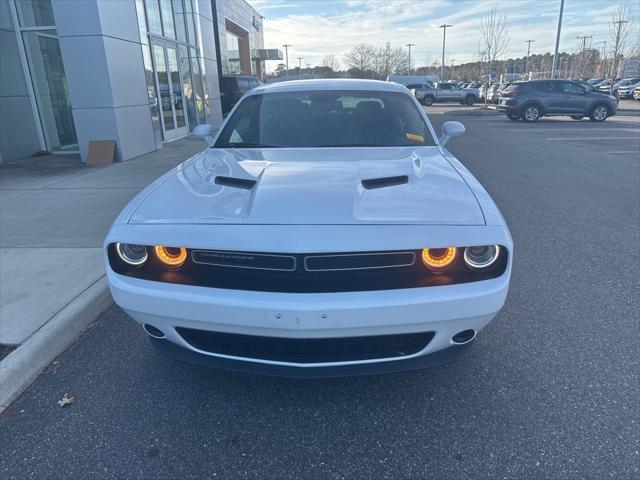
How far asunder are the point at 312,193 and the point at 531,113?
20107 mm

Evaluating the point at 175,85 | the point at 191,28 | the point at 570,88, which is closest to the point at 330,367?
the point at 175,85

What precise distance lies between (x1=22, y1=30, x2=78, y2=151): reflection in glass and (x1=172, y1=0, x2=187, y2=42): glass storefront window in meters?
3.95

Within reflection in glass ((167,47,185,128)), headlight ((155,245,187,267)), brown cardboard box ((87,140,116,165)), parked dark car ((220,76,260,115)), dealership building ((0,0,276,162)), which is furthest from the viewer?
parked dark car ((220,76,260,115))

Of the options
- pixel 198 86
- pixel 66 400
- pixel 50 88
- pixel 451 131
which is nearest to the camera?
pixel 66 400

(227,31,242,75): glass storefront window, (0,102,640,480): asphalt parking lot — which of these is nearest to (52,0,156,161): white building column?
(0,102,640,480): asphalt parking lot

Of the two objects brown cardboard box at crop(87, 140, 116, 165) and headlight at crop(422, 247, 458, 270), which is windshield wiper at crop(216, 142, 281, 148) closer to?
headlight at crop(422, 247, 458, 270)

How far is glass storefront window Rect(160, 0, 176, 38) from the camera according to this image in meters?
12.9

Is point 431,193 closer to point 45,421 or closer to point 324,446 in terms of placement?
point 324,446

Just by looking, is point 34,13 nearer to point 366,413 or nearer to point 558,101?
point 366,413

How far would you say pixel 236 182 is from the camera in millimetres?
2533

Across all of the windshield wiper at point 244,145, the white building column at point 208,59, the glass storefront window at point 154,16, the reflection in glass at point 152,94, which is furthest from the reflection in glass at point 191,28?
the windshield wiper at point 244,145

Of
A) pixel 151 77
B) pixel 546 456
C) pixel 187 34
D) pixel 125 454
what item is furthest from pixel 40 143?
pixel 546 456

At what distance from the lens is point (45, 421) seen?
2.34 metres

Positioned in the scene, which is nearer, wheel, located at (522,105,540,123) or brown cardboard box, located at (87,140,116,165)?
brown cardboard box, located at (87,140,116,165)
